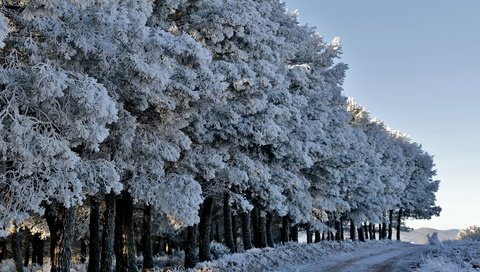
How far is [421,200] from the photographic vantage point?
65.7m

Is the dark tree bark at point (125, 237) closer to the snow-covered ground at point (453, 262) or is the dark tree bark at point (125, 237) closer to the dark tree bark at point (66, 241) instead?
the dark tree bark at point (66, 241)

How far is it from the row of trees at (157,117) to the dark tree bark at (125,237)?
0.06 m

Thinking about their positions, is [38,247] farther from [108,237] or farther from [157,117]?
[157,117]

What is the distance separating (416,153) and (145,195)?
57762 millimetres

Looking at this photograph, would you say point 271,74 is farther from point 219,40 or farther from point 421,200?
point 421,200

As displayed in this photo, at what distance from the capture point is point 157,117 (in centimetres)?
1581

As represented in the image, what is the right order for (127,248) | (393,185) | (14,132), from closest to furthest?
(14,132) < (127,248) < (393,185)

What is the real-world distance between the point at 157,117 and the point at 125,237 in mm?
A: 5208

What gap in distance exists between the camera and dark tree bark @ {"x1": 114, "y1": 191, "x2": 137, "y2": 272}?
17.8m

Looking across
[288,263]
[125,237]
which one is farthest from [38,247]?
[288,263]

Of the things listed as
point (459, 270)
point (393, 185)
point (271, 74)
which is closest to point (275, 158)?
point (271, 74)

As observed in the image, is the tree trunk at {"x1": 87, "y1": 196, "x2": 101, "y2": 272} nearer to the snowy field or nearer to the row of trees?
the row of trees

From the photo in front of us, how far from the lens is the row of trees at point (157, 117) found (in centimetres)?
1050

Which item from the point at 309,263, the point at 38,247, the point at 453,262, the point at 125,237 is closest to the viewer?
the point at 453,262
